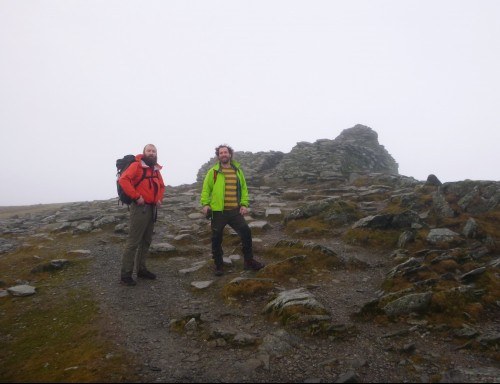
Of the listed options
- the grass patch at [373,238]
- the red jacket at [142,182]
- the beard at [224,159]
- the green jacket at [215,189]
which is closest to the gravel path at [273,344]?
the green jacket at [215,189]

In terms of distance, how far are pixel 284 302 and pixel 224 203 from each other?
13.3ft

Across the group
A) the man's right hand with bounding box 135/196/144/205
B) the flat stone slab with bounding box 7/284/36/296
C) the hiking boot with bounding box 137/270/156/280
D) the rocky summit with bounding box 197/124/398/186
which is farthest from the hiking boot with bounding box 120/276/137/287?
the rocky summit with bounding box 197/124/398/186

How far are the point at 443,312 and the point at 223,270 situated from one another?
6.39m

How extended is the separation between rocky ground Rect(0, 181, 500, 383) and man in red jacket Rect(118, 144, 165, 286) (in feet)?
1.90

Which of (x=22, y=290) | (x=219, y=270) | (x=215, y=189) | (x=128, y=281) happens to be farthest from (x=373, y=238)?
(x=22, y=290)

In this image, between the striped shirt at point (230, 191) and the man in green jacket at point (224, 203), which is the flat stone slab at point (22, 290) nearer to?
the man in green jacket at point (224, 203)

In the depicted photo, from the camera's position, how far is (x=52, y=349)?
21.4ft

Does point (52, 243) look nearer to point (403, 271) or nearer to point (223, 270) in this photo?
point (223, 270)

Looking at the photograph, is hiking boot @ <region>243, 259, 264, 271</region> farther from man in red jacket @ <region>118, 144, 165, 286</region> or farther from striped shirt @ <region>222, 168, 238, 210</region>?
man in red jacket @ <region>118, 144, 165, 286</region>

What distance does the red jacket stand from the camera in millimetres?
9680

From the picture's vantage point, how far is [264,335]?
691cm

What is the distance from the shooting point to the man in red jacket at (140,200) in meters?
9.89

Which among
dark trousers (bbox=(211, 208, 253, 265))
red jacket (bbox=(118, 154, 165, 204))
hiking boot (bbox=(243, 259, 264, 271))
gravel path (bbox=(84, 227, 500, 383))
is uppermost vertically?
red jacket (bbox=(118, 154, 165, 204))

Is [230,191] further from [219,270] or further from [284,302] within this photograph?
[284,302]
